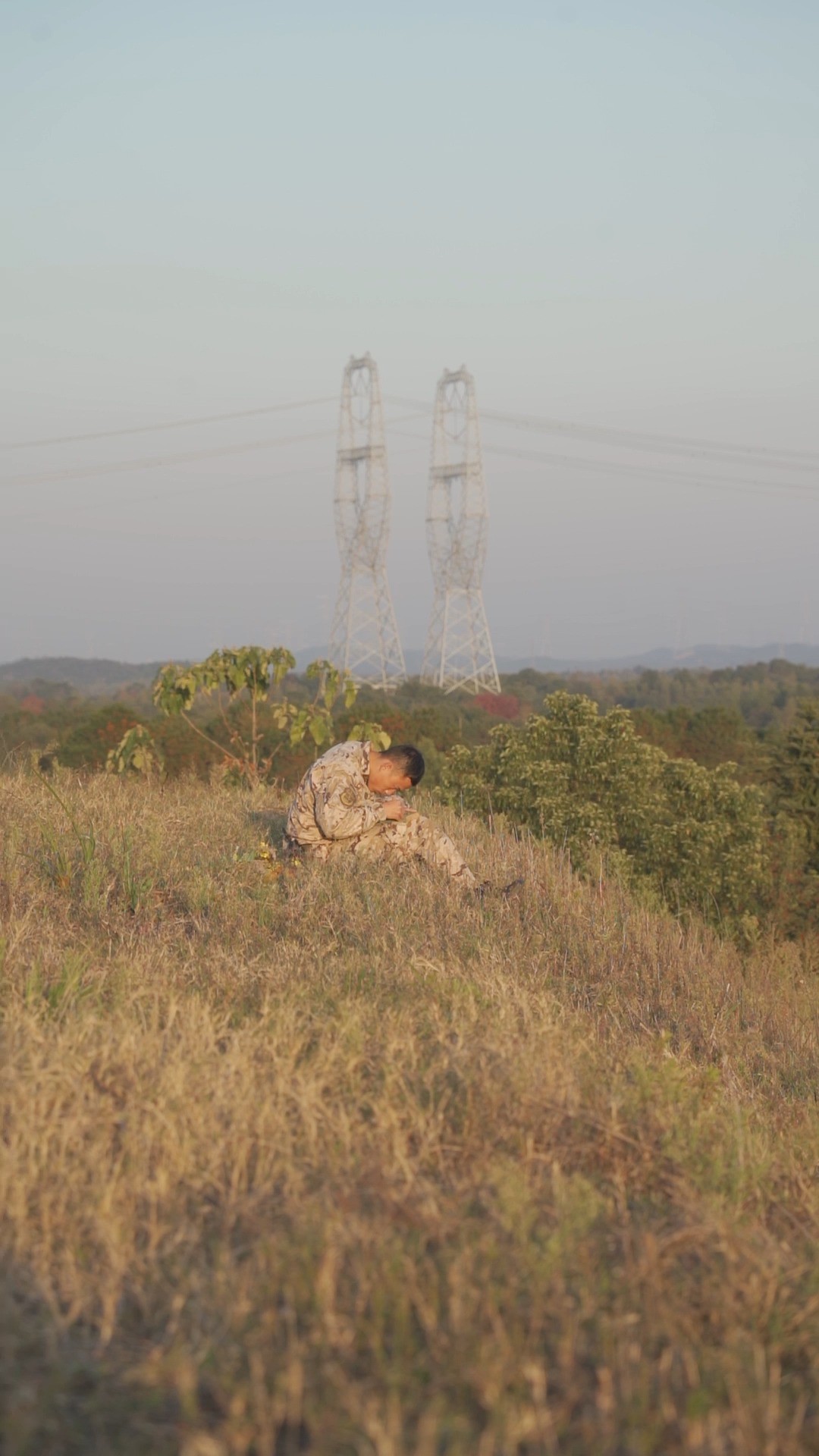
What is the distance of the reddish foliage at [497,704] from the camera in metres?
68.3

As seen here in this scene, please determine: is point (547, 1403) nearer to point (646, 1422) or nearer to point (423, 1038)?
point (646, 1422)

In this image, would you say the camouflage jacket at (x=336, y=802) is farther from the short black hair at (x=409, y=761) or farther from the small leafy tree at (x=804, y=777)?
the small leafy tree at (x=804, y=777)

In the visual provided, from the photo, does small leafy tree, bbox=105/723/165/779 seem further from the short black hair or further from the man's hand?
the man's hand

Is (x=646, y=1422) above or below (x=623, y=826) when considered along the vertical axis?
above

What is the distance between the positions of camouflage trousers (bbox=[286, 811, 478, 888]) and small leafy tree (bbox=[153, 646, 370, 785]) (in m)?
4.08

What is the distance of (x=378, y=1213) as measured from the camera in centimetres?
275

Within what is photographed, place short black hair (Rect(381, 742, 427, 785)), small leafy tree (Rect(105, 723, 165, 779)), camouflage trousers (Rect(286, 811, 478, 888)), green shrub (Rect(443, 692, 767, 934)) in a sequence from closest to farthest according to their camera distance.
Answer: camouflage trousers (Rect(286, 811, 478, 888))
short black hair (Rect(381, 742, 427, 785))
small leafy tree (Rect(105, 723, 165, 779))
green shrub (Rect(443, 692, 767, 934))

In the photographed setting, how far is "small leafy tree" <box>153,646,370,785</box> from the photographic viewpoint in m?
11.7

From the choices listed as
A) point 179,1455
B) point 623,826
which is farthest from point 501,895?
point 623,826

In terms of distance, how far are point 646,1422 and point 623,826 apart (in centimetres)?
2064

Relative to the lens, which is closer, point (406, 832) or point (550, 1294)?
point (550, 1294)

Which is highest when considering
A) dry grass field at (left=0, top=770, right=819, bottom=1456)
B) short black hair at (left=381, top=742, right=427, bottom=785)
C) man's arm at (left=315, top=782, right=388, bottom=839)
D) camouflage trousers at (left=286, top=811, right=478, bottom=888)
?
short black hair at (left=381, top=742, right=427, bottom=785)

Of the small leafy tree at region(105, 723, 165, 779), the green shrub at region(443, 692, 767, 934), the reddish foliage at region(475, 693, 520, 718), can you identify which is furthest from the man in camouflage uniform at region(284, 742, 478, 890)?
the reddish foliage at region(475, 693, 520, 718)

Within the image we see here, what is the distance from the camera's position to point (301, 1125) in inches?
125
